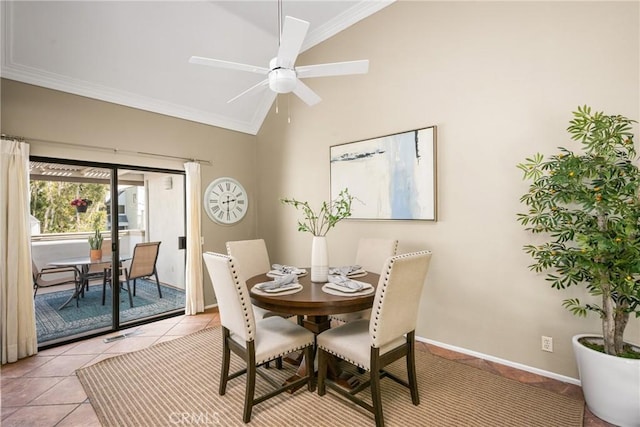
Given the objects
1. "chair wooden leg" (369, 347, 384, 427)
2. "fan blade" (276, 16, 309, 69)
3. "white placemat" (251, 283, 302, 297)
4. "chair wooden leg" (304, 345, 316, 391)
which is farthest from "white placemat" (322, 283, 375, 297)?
"fan blade" (276, 16, 309, 69)

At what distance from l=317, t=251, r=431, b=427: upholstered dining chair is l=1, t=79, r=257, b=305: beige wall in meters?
2.96

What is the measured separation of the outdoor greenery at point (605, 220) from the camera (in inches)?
70.8

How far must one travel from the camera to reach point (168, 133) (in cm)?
402

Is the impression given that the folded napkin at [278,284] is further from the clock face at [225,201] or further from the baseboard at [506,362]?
the clock face at [225,201]

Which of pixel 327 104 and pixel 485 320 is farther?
pixel 327 104

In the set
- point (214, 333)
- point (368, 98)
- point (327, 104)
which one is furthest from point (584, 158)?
point (214, 333)

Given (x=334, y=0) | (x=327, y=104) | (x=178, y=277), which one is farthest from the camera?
(x=178, y=277)

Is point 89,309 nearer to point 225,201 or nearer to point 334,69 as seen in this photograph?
point 225,201

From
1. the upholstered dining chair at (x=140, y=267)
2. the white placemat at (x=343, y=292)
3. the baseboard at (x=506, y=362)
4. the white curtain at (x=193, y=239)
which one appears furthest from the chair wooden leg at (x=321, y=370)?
the upholstered dining chair at (x=140, y=267)

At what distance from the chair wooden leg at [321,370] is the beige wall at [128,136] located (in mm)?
2792

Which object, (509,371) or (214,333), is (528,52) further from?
(214,333)

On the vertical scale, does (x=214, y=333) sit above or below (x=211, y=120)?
below

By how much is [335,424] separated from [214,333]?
80.7 inches

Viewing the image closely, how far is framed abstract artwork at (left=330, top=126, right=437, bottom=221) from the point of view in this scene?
120 inches
